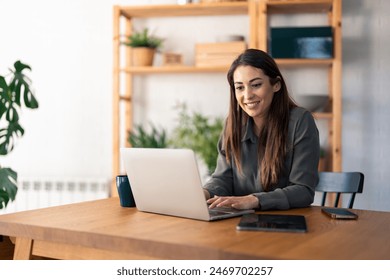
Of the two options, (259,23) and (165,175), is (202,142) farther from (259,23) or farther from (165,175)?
(165,175)

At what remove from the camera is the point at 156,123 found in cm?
371

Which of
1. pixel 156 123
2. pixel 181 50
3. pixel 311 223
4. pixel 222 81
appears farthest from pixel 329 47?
pixel 311 223

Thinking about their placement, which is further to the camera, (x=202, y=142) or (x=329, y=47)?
(x=202, y=142)

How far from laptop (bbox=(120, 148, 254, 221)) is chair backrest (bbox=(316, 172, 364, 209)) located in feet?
2.15

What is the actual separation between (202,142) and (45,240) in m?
2.12

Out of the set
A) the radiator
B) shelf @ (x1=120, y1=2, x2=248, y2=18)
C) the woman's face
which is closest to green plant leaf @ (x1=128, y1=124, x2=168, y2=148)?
the radiator

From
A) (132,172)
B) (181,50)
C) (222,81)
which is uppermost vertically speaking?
(181,50)

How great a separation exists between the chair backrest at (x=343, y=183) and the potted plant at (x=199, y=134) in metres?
1.23

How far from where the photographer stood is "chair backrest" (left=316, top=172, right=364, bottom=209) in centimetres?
198

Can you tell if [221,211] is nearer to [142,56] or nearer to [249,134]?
[249,134]

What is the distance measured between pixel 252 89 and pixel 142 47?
68.8 inches

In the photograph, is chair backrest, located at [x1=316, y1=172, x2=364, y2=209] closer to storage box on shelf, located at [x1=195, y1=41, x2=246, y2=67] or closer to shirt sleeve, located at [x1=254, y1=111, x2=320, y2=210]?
shirt sleeve, located at [x1=254, y1=111, x2=320, y2=210]

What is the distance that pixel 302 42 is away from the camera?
3.13 meters
